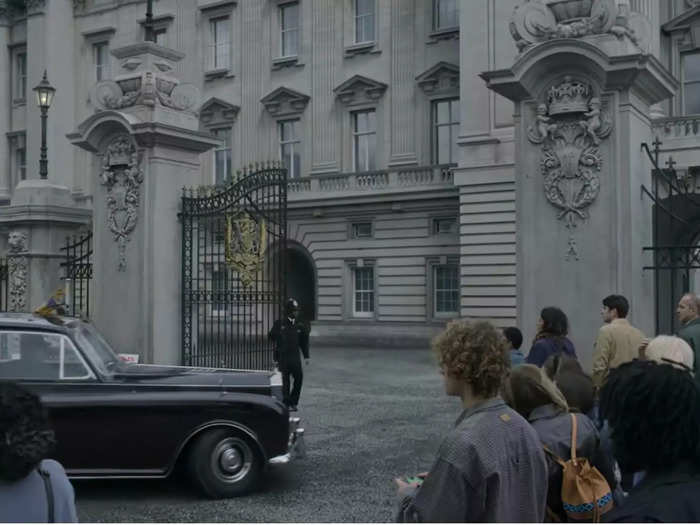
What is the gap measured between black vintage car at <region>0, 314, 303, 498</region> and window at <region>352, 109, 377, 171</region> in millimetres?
26608

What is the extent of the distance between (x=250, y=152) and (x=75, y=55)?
1205 centimetres

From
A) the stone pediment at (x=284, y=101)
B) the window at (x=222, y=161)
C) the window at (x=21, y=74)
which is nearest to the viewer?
the stone pediment at (x=284, y=101)

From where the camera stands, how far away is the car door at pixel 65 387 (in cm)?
781

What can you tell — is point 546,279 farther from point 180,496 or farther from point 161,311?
point 161,311

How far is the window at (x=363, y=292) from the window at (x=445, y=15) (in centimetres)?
963

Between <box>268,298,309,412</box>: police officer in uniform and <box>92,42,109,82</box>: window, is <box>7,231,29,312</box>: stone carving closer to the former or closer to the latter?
<box>268,298,309,412</box>: police officer in uniform

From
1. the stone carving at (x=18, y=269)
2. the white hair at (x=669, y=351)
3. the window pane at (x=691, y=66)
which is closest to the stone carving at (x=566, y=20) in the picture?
the white hair at (x=669, y=351)

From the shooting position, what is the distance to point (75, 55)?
140 ft

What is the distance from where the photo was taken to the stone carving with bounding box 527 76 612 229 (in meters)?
8.53

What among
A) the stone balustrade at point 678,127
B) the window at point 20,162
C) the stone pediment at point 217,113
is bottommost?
the stone balustrade at point 678,127

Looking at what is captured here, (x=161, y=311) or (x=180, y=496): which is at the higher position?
(x=161, y=311)

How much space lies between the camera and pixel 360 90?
34.5m

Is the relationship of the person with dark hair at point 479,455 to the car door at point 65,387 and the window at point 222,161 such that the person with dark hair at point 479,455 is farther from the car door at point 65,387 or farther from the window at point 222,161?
the window at point 222,161

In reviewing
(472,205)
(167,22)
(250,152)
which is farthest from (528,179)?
→ (167,22)
